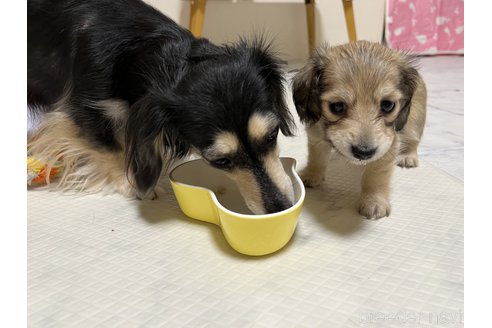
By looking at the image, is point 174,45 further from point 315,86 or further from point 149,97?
point 315,86

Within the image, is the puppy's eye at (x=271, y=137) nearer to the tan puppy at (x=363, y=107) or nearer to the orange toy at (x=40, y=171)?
the tan puppy at (x=363, y=107)

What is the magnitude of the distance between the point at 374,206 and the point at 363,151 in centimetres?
24

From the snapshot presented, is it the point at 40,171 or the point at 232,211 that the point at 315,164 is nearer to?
the point at 232,211

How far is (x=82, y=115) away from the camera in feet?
4.91

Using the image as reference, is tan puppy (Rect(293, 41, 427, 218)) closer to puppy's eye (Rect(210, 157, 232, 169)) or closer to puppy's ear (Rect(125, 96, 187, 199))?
puppy's eye (Rect(210, 157, 232, 169))

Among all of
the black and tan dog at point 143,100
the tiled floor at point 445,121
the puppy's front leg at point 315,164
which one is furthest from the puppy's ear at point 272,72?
the tiled floor at point 445,121

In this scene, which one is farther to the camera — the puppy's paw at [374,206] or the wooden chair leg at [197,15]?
the wooden chair leg at [197,15]

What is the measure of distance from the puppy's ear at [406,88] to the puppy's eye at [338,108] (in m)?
0.19

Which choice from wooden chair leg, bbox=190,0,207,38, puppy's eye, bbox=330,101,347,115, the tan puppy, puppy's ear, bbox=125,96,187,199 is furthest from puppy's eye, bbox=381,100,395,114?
wooden chair leg, bbox=190,0,207,38

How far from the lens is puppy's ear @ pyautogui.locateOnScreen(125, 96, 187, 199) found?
121 centimetres

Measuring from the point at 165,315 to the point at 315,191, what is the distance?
2.52 ft

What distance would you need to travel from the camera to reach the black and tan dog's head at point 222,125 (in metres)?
1.13

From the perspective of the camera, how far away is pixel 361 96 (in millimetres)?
1221

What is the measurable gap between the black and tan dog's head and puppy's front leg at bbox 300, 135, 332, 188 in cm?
28
